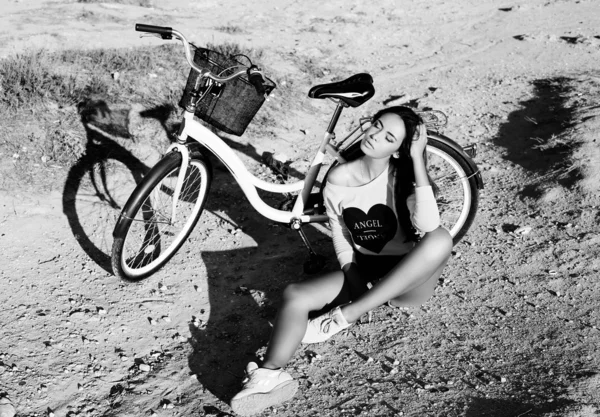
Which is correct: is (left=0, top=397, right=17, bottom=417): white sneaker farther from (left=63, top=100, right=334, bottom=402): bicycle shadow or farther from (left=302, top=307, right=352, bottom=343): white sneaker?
(left=302, top=307, right=352, bottom=343): white sneaker

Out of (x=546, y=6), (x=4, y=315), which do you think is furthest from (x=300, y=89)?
(x=546, y=6)

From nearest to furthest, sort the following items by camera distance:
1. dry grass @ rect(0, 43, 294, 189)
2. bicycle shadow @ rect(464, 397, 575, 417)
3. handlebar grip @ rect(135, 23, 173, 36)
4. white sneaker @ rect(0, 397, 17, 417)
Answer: bicycle shadow @ rect(464, 397, 575, 417) → white sneaker @ rect(0, 397, 17, 417) → handlebar grip @ rect(135, 23, 173, 36) → dry grass @ rect(0, 43, 294, 189)

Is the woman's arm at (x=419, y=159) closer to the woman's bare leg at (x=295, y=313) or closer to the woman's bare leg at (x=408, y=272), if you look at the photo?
the woman's bare leg at (x=408, y=272)

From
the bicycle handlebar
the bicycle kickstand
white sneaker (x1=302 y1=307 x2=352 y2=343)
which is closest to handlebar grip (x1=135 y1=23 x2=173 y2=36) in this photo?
the bicycle handlebar

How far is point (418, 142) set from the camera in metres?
3.26

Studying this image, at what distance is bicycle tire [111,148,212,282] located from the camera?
12.1 feet

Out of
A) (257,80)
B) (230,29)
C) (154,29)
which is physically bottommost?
(230,29)

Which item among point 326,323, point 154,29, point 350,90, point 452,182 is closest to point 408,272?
point 326,323

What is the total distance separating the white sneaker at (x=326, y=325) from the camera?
3.28 metres

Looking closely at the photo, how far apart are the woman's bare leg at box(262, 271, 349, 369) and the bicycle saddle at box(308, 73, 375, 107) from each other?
3.30 feet

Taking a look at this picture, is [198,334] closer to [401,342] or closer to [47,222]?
[401,342]

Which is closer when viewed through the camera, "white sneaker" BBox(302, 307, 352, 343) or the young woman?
the young woman

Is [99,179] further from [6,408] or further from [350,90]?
[350,90]

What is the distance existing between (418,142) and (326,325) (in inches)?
40.8
